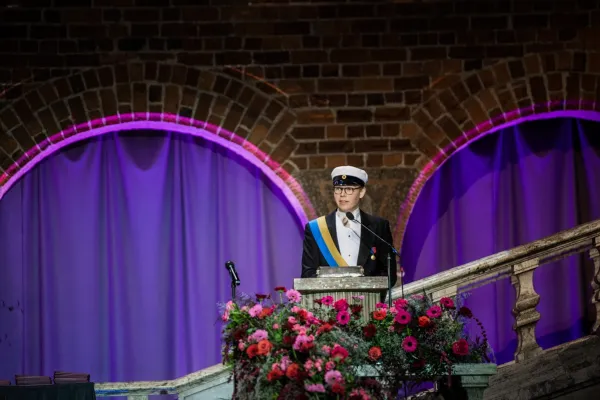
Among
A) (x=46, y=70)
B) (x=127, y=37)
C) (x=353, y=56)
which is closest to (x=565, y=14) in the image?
(x=353, y=56)

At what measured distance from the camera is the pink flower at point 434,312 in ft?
16.3

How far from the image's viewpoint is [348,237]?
6648 mm

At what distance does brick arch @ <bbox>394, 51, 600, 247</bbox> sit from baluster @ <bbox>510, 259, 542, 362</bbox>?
1427mm

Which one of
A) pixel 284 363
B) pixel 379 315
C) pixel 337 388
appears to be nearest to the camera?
pixel 337 388

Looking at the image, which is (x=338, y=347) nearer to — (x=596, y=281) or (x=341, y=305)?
(x=341, y=305)

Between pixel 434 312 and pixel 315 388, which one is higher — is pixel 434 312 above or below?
above

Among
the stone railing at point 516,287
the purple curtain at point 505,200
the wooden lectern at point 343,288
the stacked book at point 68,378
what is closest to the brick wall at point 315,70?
the purple curtain at point 505,200

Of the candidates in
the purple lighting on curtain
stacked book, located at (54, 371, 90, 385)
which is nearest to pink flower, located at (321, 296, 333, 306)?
stacked book, located at (54, 371, 90, 385)

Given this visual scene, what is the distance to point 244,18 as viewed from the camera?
786cm

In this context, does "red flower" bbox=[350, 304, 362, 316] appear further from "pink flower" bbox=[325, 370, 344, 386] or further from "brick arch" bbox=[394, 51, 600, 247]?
"brick arch" bbox=[394, 51, 600, 247]

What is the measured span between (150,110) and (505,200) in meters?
2.66

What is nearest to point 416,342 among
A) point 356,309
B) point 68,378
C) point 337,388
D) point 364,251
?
point 356,309

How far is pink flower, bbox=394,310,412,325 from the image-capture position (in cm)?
489

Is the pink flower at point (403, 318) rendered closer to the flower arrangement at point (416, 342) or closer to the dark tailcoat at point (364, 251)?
the flower arrangement at point (416, 342)
